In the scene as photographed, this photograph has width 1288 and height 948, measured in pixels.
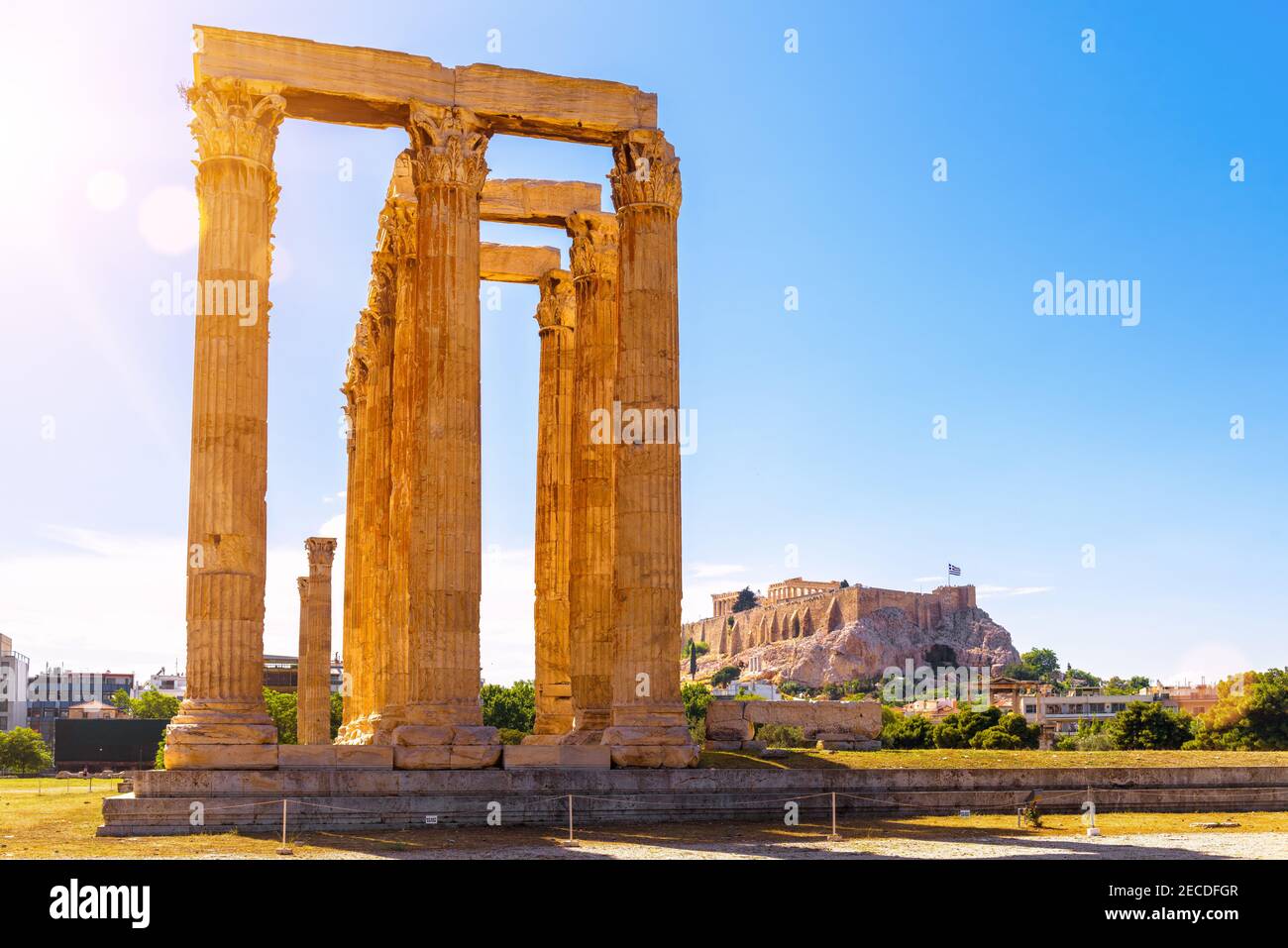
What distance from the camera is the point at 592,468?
167ft

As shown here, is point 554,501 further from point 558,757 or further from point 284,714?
point 284,714

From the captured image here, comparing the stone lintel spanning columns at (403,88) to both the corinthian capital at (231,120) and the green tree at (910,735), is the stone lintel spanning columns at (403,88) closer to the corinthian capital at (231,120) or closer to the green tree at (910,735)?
the corinthian capital at (231,120)

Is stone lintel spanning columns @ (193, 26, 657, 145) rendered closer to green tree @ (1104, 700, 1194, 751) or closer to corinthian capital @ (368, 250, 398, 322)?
A: corinthian capital @ (368, 250, 398, 322)

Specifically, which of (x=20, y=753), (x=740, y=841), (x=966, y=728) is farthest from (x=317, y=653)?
(x=20, y=753)

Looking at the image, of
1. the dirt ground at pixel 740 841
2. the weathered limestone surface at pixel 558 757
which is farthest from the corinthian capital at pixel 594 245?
the dirt ground at pixel 740 841

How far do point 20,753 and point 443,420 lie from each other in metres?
123

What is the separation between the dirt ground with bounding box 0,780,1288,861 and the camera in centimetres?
2906

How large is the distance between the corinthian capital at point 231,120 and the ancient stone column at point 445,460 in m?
4.69

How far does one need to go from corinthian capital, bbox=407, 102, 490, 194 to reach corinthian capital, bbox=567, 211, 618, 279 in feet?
29.4

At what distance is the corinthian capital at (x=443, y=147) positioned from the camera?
42406mm

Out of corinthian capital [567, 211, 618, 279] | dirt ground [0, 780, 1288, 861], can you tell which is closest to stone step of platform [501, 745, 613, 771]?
dirt ground [0, 780, 1288, 861]

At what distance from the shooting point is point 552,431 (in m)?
54.1

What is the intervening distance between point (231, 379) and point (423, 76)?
36.6 feet
